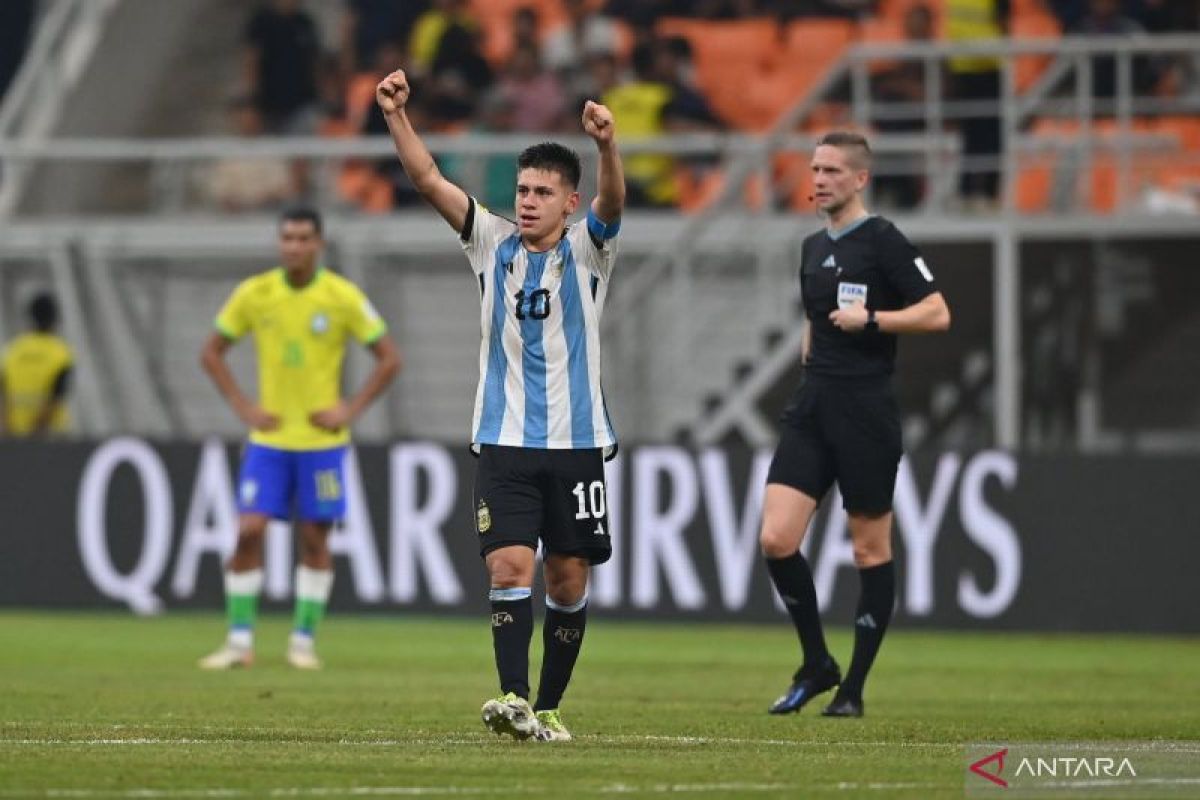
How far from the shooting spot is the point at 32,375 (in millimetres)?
21188

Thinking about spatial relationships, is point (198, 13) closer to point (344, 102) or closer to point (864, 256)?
point (344, 102)

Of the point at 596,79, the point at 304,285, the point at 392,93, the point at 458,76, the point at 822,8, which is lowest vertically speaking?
the point at 304,285

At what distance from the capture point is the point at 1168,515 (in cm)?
1767

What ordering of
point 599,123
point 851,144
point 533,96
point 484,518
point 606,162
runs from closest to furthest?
point 599,123 → point 606,162 → point 484,518 → point 851,144 → point 533,96

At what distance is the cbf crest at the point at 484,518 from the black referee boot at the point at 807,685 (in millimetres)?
2198

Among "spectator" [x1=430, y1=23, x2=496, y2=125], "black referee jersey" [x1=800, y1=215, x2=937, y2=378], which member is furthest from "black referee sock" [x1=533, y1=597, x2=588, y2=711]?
"spectator" [x1=430, y1=23, x2=496, y2=125]

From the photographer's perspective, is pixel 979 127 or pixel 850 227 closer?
pixel 850 227

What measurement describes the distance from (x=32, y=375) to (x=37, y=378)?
54 mm

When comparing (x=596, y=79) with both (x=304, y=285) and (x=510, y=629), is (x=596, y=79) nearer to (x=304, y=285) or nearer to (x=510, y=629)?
(x=304, y=285)

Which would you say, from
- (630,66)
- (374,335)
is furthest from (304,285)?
(630,66)

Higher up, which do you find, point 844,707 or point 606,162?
point 606,162

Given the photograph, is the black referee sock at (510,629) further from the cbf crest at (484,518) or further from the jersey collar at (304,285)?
the jersey collar at (304,285)

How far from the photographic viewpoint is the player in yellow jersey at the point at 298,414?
14.6 m

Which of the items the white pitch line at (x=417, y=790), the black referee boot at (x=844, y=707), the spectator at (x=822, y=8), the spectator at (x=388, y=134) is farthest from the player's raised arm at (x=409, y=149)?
the spectator at (x=822, y=8)
